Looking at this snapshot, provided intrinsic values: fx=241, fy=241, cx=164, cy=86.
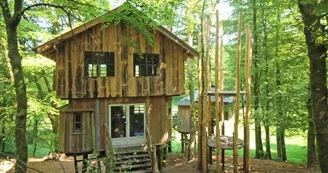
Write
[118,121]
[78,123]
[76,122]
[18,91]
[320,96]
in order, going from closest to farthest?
[320,96] < [18,91] < [76,122] < [78,123] < [118,121]

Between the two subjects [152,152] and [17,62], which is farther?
[152,152]

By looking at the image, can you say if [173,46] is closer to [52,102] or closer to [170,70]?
[170,70]

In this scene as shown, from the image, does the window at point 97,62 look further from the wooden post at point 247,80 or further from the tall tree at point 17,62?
the wooden post at point 247,80

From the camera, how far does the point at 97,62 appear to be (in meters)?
11.7

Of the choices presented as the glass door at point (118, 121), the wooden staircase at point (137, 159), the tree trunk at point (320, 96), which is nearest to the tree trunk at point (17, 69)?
the wooden staircase at point (137, 159)

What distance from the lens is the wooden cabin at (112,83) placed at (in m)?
11.1

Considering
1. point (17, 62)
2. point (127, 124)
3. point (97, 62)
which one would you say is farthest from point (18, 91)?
point (127, 124)

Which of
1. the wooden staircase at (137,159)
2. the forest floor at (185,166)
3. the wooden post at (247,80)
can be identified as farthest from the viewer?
the wooden staircase at (137,159)

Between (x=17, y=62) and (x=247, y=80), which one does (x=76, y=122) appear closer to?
(x=17, y=62)

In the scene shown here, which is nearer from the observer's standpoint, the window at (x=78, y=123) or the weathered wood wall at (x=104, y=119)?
the weathered wood wall at (x=104, y=119)

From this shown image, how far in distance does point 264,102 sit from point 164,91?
7.23m

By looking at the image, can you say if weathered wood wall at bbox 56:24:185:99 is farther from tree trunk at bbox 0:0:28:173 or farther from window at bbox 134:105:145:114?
tree trunk at bbox 0:0:28:173

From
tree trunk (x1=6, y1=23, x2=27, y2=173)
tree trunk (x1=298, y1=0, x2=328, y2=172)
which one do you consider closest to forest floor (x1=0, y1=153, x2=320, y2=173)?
tree trunk (x1=6, y1=23, x2=27, y2=173)

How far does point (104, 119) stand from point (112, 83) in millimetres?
1849
